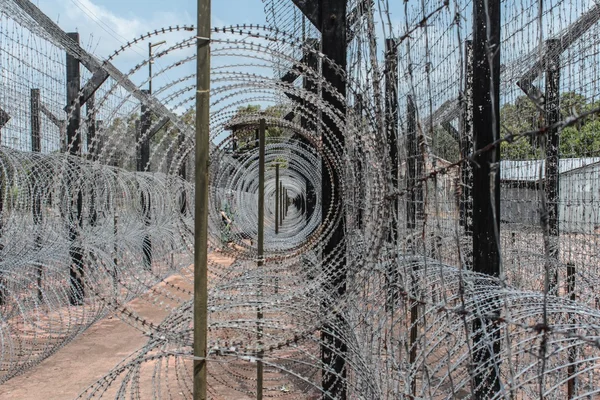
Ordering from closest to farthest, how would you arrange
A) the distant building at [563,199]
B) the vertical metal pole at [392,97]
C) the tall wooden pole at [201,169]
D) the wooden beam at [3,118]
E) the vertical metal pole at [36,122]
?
the tall wooden pole at [201,169] < the vertical metal pole at [392,97] < the distant building at [563,199] < the wooden beam at [3,118] < the vertical metal pole at [36,122]

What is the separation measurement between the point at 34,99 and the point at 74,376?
13.3 feet

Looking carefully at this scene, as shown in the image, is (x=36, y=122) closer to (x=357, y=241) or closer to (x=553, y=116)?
(x=357, y=241)

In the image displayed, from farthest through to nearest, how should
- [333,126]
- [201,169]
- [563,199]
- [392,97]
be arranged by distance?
[563,199]
[333,126]
[392,97]
[201,169]

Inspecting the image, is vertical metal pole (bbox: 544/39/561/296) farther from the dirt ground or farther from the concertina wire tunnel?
the dirt ground

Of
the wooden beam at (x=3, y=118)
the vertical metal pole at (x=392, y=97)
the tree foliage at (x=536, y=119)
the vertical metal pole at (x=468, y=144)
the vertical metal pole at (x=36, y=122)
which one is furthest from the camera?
the vertical metal pole at (x=36, y=122)

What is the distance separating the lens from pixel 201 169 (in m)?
1.65

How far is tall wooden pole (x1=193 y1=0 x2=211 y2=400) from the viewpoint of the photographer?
164cm

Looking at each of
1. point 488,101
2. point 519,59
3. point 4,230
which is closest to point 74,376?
point 4,230

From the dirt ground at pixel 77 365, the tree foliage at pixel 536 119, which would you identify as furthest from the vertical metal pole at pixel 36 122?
the tree foliage at pixel 536 119

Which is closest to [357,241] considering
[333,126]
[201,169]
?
[333,126]

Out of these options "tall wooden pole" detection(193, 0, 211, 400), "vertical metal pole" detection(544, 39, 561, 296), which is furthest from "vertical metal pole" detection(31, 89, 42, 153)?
"vertical metal pole" detection(544, 39, 561, 296)

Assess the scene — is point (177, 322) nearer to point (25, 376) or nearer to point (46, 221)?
point (25, 376)

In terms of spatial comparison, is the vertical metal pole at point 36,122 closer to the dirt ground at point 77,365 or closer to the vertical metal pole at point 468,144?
the dirt ground at point 77,365

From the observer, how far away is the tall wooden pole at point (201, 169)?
164 centimetres
